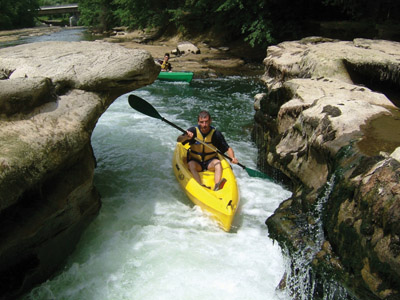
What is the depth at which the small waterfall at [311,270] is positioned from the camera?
2.62m

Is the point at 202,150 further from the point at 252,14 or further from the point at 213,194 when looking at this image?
the point at 252,14

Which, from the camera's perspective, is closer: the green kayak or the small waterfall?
the small waterfall

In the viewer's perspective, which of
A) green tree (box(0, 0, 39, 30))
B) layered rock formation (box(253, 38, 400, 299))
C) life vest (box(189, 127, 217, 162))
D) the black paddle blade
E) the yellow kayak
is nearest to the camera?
layered rock formation (box(253, 38, 400, 299))

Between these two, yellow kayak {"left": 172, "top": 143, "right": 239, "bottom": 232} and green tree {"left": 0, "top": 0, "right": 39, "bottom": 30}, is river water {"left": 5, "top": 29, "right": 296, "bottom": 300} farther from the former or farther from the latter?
green tree {"left": 0, "top": 0, "right": 39, "bottom": 30}

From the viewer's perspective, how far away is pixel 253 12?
11.9 meters

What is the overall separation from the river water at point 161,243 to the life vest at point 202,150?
0.49 m

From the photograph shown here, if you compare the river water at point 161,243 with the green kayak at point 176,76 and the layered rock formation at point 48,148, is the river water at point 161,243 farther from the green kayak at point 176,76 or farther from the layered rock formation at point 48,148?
the green kayak at point 176,76

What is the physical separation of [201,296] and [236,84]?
7558 millimetres

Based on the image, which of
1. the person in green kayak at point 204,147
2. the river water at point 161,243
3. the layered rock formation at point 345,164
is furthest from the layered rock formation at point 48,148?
the layered rock formation at point 345,164

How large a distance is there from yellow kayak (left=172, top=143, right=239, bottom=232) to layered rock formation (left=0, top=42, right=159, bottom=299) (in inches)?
41.2

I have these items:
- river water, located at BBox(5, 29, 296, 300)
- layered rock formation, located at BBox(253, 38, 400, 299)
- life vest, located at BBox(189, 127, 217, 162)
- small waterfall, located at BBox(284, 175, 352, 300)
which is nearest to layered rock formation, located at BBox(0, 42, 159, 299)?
river water, located at BBox(5, 29, 296, 300)

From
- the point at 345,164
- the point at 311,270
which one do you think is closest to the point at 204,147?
the point at 345,164

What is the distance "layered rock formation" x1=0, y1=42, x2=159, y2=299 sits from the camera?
261 cm

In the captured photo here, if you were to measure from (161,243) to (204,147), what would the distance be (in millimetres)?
1428
